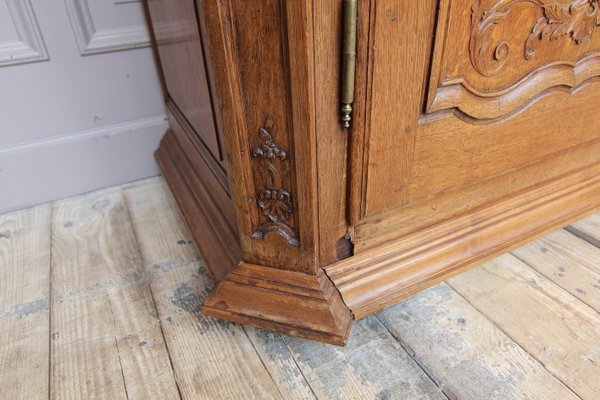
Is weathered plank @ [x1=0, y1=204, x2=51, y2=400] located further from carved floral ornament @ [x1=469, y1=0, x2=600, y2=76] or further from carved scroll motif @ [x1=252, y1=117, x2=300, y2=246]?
carved floral ornament @ [x1=469, y1=0, x2=600, y2=76]

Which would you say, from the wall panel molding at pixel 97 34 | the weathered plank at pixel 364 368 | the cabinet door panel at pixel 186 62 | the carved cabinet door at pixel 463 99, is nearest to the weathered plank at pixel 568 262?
the carved cabinet door at pixel 463 99

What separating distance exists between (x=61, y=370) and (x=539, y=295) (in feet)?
2.39

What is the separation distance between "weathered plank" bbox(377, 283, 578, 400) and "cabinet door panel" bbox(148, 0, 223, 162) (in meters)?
0.39

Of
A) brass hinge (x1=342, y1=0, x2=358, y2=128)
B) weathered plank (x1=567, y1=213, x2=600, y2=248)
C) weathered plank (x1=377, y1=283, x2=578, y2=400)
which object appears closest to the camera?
brass hinge (x1=342, y1=0, x2=358, y2=128)

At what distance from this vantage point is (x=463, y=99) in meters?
0.55

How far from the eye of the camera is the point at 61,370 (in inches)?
22.4

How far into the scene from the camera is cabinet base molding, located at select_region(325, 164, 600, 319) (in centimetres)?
62

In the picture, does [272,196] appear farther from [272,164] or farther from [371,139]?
[371,139]

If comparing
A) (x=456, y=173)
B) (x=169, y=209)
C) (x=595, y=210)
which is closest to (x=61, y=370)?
(x=169, y=209)

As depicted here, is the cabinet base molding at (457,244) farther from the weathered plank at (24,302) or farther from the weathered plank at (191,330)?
the weathered plank at (24,302)

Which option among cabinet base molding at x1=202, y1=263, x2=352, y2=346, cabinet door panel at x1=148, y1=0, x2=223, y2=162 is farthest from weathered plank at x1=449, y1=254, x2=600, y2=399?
cabinet door panel at x1=148, y1=0, x2=223, y2=162

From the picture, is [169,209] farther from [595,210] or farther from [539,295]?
[595,210]

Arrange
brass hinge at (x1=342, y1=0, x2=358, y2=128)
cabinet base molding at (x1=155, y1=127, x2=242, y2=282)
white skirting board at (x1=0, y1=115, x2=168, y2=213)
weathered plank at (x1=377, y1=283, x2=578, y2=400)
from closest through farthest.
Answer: brass hinge at (x1=342, y1=0, x2=358, y2=128) < weathered plank at (x1=377, y1=283, x2=578, y2=400) < cabinet base molding at (x1=155, y1=127, x2=242, y2=282) < white skirting board at (x1=0, y1=115, x2=168, y2=213)

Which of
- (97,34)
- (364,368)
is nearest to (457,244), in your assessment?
(364,368)
